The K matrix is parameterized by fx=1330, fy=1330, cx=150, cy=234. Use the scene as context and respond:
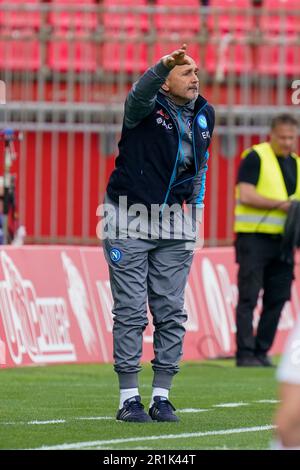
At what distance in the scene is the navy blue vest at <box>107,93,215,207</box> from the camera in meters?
7.12

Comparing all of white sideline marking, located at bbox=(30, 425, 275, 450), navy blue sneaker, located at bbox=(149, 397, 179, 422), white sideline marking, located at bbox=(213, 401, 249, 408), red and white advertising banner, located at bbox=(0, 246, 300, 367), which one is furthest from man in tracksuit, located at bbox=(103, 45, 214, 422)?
red and white advertising banner, located at bbox=(0, 246, 300, 367)

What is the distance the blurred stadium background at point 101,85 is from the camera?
52.2 ft

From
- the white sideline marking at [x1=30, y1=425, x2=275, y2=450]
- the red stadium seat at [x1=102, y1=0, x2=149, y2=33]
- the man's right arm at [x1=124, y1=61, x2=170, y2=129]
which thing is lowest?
the white sideline marking at [x1=30, y1=425, x2=275, y2=450]

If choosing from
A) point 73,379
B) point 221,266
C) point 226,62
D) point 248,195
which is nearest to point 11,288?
point 73,379

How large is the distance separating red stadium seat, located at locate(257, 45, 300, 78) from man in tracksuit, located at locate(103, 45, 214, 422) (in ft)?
32.7

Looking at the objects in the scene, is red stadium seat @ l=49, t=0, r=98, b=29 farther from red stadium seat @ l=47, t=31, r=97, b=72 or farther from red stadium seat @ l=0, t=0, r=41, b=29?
red stadium seat @ l=0, t=0, r=41, b=29

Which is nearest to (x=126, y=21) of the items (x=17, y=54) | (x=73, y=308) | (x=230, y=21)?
(x=230, y=21)

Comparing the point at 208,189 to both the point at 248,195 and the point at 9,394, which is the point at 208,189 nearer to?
the point at 248,195

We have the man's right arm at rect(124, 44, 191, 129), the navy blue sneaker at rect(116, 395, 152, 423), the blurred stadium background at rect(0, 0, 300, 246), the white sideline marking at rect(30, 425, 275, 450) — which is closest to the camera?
the white sideline marking at rect(30, 425, 275, 450)

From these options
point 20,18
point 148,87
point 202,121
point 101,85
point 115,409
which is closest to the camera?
point 148,87

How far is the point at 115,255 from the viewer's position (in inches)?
282

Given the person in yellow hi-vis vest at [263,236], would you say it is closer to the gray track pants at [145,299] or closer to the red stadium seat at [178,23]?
the gray track pants at [145,299]

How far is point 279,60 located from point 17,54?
3.38 metres

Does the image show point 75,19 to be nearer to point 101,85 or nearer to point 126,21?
point 126,21
